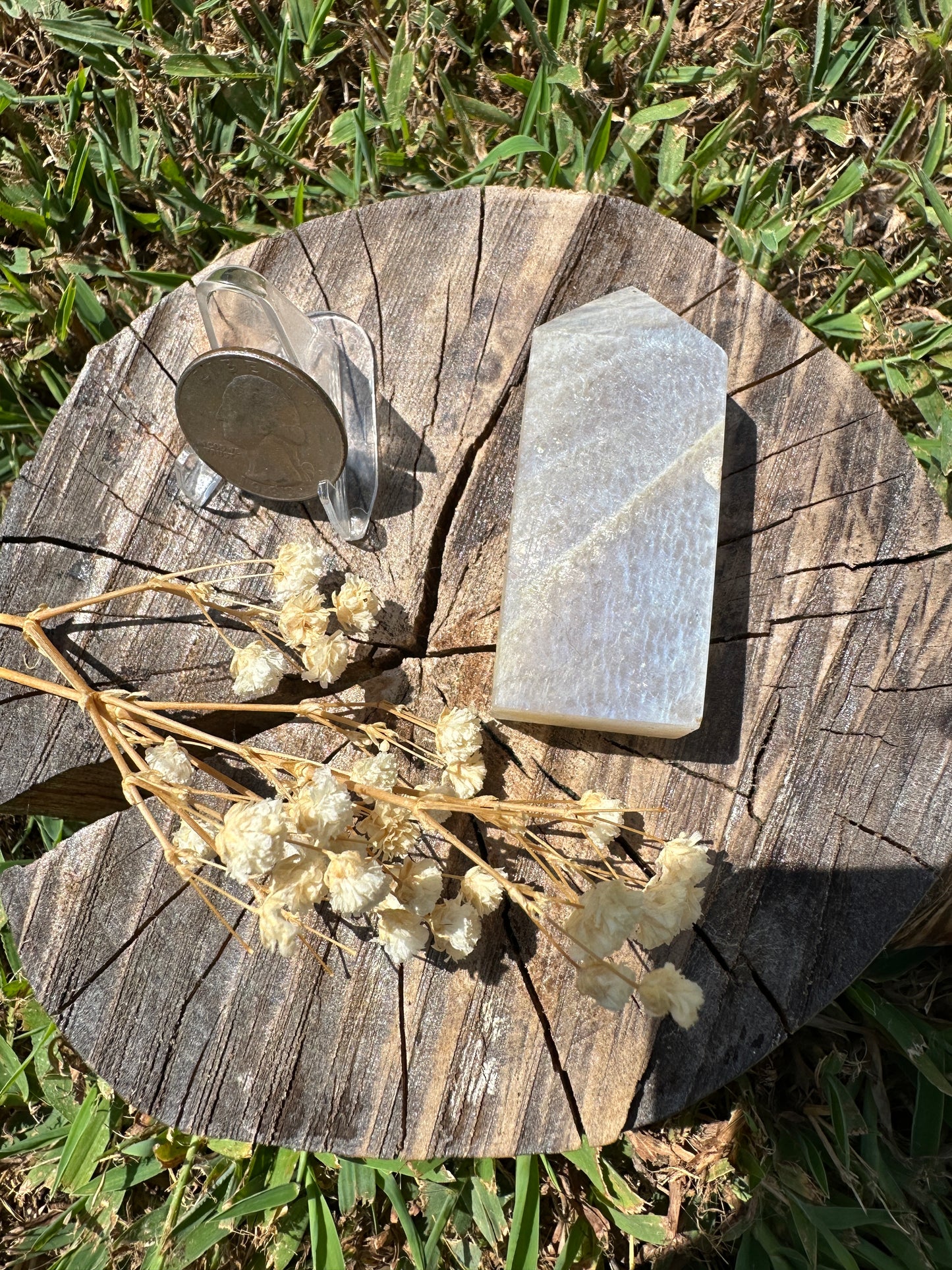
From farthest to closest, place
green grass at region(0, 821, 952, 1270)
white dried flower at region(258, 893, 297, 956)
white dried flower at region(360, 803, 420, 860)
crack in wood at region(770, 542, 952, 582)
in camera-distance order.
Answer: green grass at region(0, 821, 952, 1270) < crack in wood at region(770, 542, 952, 582) < white dried flower at region(360, 803, 420, 860) < white dried flower at region(258, 893, 297, 956)

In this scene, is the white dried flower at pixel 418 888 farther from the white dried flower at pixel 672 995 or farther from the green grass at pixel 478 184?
the green grass at pixel 478 184

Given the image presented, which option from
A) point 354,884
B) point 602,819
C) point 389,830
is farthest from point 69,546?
point 602,819

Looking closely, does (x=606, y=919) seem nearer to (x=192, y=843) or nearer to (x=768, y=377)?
(x=192, y=843)

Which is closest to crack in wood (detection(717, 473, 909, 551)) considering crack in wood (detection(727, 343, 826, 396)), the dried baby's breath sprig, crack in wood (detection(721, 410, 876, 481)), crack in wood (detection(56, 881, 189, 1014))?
crack in wood (detection(721, 410, 876, 481))

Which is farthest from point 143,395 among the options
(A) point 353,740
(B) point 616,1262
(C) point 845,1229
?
(C) point 845,1229

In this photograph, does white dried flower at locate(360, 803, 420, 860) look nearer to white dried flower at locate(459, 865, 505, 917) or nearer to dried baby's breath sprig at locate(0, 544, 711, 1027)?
dried baby's breath sprig at locate(0, 544, 711, 1027)

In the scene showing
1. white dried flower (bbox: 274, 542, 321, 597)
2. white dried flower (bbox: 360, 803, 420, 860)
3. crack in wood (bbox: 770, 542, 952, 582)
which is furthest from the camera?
crack in wood (bbox: 770, 542, 952, 582)

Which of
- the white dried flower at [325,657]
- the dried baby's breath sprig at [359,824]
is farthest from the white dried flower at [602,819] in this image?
the white dried flower at [325,657]
